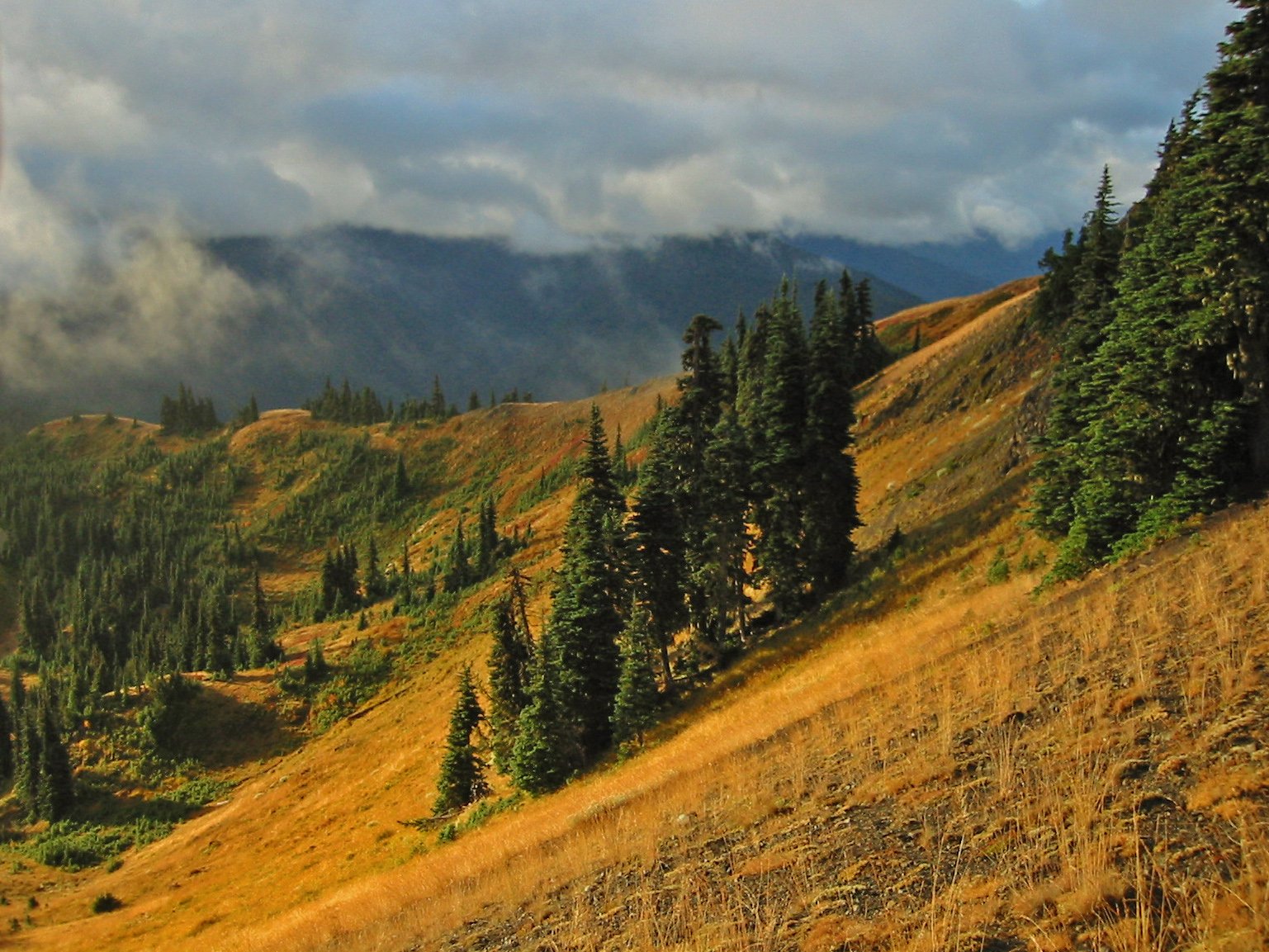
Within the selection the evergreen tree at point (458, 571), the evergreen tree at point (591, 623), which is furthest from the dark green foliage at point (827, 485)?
the evergreen tree at point (458, 571)

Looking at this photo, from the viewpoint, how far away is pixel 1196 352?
23.1 m

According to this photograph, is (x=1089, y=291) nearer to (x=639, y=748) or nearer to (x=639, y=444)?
(x=639, y=748)

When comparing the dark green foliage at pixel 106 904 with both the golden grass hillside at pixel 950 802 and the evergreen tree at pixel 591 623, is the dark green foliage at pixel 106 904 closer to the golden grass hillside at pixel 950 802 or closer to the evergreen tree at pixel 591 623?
the golden grass hillside at pixel 950 802

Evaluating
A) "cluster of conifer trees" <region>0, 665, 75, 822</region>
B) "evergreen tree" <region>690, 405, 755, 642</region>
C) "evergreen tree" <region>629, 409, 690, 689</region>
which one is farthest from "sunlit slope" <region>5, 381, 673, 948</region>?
"evergreen tree" <region>690, 405, 755, 642</region>

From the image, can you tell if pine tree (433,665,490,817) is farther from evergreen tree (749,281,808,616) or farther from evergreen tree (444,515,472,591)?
evergreen tree (444,515,472,591)

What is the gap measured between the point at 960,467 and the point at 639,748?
1247 inches

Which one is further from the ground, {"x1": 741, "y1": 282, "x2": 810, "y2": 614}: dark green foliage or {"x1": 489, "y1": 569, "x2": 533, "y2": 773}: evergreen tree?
{"x1": 741, "y1": 282, "x2": 810, "y2": 614}: dark green foliage

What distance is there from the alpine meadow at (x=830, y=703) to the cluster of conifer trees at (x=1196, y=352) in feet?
0.36

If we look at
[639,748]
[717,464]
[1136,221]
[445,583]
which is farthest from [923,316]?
[639,748]

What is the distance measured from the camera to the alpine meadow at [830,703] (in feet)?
26.3

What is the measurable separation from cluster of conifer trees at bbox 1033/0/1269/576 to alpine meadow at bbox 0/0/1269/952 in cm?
11

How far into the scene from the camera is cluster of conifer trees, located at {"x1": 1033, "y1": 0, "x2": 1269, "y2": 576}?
21.2m

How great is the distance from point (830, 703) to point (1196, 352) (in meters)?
15.2

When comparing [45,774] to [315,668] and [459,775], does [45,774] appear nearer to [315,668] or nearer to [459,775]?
[315,668]
